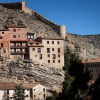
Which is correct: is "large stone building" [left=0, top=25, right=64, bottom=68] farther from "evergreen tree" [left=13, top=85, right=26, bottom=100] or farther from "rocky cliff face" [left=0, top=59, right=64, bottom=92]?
"evergreen tree" [left=13, top=85, right=26, bottom=100]

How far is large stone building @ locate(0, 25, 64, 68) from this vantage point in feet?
221

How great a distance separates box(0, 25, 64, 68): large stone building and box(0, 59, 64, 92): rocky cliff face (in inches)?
46.2

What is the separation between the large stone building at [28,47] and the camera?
2653 inches

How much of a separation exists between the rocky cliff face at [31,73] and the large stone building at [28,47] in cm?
117

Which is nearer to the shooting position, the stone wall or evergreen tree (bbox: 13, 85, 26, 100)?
evergreen tree (bbox: 13, 85, 26, 100)

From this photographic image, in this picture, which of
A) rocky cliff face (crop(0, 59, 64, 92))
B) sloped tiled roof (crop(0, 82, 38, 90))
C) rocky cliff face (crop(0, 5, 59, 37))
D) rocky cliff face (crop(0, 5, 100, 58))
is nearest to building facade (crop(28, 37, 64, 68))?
rocky cliff face (crop(0, 59, 64, 92))

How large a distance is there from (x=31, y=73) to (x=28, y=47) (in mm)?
5550

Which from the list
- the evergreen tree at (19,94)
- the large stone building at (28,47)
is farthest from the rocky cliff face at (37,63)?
the evergreen tree at (19,94)

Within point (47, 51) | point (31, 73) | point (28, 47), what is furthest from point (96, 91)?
point (47, 51)

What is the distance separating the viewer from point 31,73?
68.5 m

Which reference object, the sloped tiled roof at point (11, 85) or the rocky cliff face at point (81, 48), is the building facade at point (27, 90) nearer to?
the sloped tiled roof at point (11, 85)

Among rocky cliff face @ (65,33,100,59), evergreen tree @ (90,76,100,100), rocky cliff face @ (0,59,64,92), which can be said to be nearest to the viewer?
evergreen tree @ (90,76,100,100)

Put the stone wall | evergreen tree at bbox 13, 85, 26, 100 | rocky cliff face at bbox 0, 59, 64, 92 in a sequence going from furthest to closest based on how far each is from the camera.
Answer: the stone wall, rocky cliff face at bbox 0, 59, 64, 92, evergreen tree at bbox 13, 85, 26, 100

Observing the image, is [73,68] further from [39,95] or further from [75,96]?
[39,95]
